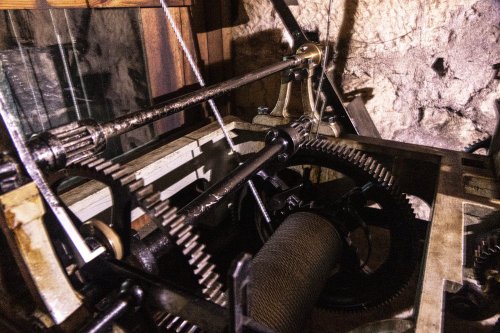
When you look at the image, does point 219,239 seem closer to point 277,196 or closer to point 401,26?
point 277,196

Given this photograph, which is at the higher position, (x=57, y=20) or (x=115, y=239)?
(x=57, y=20)

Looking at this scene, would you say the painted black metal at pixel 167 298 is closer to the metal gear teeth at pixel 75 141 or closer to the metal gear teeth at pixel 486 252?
the metal gear teeth at pixel 75 141

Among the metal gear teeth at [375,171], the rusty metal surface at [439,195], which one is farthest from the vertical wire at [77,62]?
the metal gear teeth at [375,171]

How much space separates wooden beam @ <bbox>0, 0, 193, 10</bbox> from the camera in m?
1.68

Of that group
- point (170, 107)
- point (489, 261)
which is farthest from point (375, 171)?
point (170, 107)

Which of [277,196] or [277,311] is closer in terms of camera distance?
[277,311]

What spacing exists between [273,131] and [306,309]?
0.99m

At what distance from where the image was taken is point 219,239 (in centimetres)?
276

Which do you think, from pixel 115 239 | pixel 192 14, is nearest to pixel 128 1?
pixel 192 14

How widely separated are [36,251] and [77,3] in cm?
173

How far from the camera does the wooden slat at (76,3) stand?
5.50 ft

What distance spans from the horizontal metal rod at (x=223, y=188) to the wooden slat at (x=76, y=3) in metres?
1.45

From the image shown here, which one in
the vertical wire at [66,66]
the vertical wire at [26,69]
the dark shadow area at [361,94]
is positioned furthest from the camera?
the dark shadow area at [361,94]

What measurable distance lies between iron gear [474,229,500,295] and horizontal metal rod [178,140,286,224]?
1.11 meters
